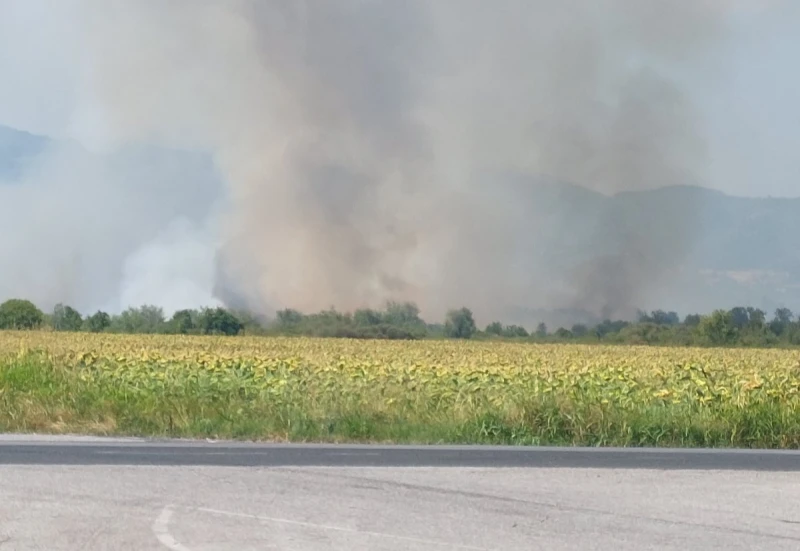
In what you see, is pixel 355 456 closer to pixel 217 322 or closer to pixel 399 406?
pixel 399 406

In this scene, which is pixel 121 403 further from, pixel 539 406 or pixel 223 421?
pixel 539 406

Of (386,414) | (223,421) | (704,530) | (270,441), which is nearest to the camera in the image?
(704,530)

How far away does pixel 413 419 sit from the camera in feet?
52.4

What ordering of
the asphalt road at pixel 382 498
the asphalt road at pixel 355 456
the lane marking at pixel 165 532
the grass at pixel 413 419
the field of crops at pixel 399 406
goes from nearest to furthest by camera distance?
the lane marking at pixel 165 532 < the asphalt road at pixel 382 498 < the asphalt road at pixel 355 456 < the grass at pixel 413 419 < the field of crops at pixel 399 406

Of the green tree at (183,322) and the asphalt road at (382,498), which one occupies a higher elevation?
the green tree at (183,322)

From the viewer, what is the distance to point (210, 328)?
7688 cm

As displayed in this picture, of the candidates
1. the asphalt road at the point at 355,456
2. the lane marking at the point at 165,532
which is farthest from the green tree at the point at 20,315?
the lane marking at the point at 165,532

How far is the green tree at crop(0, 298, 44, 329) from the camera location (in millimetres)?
78812

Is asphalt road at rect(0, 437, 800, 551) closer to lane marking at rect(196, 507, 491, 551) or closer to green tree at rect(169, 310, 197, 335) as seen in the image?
lane marking at rect(196, 507, 491, 551)

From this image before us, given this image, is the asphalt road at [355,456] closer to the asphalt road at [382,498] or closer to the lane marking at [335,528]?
the asphalt road at [382,498]

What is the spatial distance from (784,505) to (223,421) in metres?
7.56

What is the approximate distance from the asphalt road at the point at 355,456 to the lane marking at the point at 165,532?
9.34 feet

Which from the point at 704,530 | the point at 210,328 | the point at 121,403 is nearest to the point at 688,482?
the point at 704,530

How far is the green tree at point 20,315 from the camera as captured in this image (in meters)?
78.8
